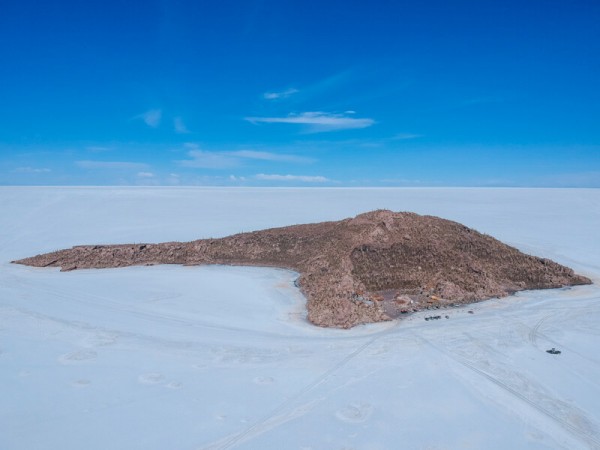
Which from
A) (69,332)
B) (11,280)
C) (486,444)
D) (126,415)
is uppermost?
(11,280)

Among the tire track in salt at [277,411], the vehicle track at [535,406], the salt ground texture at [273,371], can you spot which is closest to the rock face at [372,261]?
the salt ground texture at [273,371]

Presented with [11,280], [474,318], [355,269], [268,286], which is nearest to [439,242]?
[355,269]

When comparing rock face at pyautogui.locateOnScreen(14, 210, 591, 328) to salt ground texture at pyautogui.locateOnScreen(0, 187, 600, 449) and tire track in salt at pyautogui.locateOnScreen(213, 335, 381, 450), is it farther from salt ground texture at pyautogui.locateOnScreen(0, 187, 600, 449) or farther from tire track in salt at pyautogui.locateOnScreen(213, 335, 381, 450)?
tire track in salt at pyautogui.locateOnScreen(213, 335, 381, 450)

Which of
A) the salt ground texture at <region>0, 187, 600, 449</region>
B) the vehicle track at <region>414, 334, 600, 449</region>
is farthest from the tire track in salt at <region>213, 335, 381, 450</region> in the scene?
the vehicle track at <region>414, 334, 600, 449</region>

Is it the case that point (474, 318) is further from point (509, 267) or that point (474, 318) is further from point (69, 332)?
point (69, 332)

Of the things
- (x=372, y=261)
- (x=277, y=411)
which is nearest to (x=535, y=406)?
(x=277, y=411)

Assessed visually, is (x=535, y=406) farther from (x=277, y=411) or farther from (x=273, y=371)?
(x=273, y=371)
